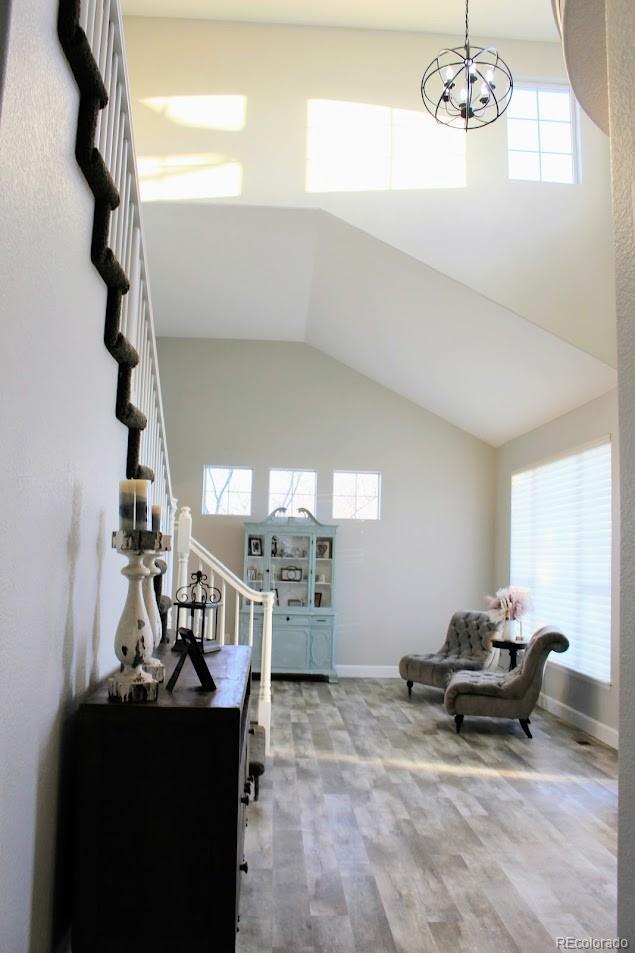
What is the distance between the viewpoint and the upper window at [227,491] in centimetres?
884

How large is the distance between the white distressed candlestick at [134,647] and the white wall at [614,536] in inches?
155

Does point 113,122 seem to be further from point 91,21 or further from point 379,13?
point 379,13

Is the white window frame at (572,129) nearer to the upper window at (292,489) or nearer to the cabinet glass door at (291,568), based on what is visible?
the upper window at (292,489)

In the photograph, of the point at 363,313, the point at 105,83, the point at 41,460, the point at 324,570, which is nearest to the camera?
the point at 41,460

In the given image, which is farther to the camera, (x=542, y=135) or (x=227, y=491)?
(x=227, y=491)

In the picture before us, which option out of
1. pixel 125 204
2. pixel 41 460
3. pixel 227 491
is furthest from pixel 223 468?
pixel 41 460

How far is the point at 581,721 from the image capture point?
251 inches

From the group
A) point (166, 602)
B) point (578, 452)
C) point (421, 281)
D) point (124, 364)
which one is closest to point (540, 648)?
point (578, 452)

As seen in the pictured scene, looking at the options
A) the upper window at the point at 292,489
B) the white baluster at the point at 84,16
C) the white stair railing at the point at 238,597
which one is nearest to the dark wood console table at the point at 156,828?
the white baluster at the point at 84,16

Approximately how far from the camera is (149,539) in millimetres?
2045

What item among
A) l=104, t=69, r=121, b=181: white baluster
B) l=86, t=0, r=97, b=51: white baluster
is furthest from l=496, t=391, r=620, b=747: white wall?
l=86, t=0, r=97, b=51: white baluster

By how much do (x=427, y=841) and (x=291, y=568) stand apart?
4887mm

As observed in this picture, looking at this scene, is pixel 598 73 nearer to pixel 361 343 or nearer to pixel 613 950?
pixel 613 950

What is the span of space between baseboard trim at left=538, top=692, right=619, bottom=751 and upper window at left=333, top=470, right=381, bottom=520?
2821 millimetres
